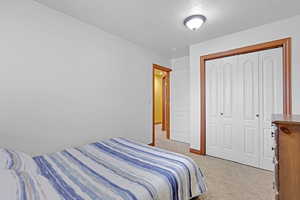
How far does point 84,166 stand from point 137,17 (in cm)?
220

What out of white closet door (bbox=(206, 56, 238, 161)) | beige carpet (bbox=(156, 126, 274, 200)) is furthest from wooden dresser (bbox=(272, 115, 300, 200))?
white closet door (bbox=(206, 56, 238, 161))

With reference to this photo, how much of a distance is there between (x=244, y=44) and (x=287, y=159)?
2.38 meters

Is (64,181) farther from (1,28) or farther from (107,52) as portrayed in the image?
(107,52)

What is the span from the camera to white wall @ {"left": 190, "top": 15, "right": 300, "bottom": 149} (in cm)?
218

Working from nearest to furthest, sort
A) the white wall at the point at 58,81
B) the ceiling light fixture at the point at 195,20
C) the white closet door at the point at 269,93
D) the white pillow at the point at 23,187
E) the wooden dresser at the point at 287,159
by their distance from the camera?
the white pillow at the point at 23,187 → the wooden dresser at the point at 287,159 → the white wall at the point at 58,81 → the ceiling light fixture at the point at 195,20 → the white closet door at the point at 269,93

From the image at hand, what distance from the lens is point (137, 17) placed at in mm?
2262

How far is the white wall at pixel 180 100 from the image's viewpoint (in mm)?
4062

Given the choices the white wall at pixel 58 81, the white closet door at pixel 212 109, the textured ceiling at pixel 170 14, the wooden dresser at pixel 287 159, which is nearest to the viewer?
the wooden dresser at pixel 287 159

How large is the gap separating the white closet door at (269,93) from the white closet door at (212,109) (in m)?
0.74

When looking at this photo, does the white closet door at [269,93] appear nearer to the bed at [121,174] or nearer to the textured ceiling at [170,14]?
the textured ceiling at [170,14]

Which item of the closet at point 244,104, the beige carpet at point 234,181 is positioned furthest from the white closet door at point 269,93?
the beige carpet at point 234,181

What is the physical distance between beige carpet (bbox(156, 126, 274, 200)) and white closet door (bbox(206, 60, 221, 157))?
0.90 feet

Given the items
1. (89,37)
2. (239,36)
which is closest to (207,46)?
(239,36)

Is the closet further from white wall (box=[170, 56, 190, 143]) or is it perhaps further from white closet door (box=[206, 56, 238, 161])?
white wall (box=[170, 56, 190, 143])
